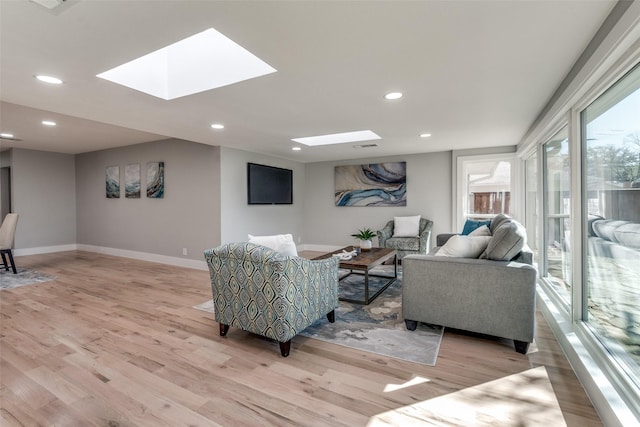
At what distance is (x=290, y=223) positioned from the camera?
22.5ft

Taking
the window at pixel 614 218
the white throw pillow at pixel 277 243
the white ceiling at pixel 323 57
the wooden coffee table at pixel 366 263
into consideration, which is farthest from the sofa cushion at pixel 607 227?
the white throw pillow at pixel 277 243

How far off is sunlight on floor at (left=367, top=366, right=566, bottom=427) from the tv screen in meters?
4.41

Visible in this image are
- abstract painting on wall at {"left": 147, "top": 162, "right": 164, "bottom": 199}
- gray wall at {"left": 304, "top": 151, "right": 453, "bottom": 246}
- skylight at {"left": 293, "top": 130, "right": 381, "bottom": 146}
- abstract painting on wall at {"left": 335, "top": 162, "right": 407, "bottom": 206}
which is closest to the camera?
skylight at {"left": 293, "top": 130, "right": 381, "bottom": 146}

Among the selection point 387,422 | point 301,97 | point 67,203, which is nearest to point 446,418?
point 387,422

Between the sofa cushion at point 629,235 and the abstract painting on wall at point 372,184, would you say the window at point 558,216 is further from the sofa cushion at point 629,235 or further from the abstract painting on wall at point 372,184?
the abstract painting on wall at point 372,184

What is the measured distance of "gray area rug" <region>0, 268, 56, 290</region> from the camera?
432cm

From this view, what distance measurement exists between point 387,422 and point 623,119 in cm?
220

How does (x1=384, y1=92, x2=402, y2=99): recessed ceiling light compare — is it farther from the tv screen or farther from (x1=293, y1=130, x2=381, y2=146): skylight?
the tv screen

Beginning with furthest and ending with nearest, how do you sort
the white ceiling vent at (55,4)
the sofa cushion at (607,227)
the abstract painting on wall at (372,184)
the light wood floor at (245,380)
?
the abstract painting on wall at (372,184) < the sofa cushion at (607,227) < the light wood floor at (245,380) < the white ceiling vent at (55,4)

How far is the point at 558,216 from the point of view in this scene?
312 cm

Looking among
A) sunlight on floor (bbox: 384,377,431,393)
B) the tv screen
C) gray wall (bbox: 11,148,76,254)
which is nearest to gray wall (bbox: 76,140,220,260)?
gray wall (bbox: 11,148,76,254)

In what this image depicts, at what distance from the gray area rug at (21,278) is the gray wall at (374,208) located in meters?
4.85

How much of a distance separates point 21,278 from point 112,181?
2588mm

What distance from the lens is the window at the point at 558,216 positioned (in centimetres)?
279
